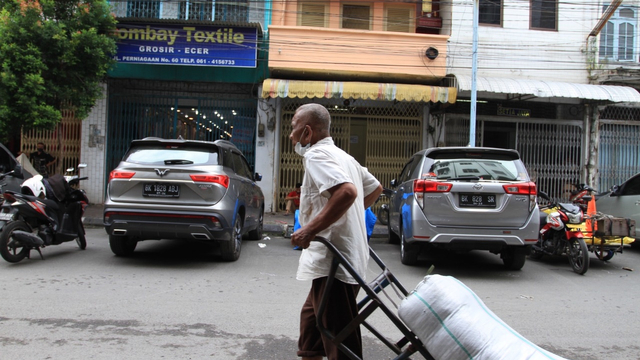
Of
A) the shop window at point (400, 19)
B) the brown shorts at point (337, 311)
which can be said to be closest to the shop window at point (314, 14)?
the shop window at point (400, 19)

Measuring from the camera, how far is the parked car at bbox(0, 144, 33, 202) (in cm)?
791

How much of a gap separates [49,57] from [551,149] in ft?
42.1

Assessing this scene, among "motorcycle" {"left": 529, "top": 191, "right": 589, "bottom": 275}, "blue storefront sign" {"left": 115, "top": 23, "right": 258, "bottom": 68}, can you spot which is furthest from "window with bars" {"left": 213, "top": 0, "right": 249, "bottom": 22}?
"motorcycle" {"left": 529, "top": 191, "right": 589, "bottom": 275}

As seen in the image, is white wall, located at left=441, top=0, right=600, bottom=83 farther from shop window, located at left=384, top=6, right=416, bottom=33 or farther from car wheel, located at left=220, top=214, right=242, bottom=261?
car wheel, located at left=220, top=214, right=242, bottom=261

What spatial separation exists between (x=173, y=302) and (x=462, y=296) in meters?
3.53

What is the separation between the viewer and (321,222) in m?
2.54

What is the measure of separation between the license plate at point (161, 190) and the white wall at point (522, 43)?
360 inches

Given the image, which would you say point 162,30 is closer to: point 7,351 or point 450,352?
point 7,351

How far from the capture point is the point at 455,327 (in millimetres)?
2281

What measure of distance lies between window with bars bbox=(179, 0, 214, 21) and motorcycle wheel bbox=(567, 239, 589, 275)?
33.5ft

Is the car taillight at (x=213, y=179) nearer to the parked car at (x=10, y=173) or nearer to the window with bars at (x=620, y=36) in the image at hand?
the parked car at (x=10, y=173)

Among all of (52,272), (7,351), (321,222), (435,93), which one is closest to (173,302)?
(7,351)

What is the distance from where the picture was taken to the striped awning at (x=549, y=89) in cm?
1158

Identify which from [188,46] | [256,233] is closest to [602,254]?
[256,233]
